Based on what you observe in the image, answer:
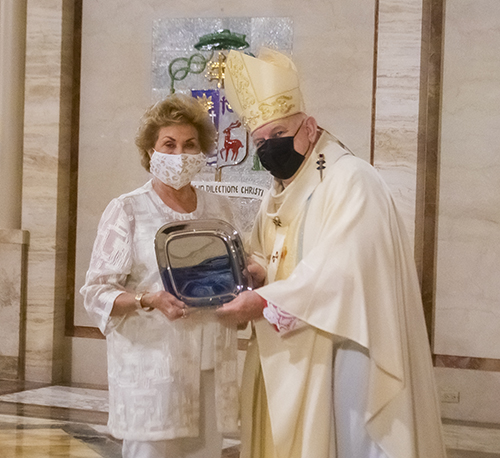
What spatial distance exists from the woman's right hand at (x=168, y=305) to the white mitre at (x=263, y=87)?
0.77m

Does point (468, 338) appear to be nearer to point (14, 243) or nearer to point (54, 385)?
point (54, 385)

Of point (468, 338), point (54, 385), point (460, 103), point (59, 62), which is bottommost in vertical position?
point (54, 385)

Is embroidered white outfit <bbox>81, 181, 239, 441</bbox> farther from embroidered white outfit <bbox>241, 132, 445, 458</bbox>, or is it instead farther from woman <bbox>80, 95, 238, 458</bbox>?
embroidered white outfit <bbox>241, 132, 445, 458</bbox>

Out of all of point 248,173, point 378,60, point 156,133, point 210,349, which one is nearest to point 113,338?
point 210,349

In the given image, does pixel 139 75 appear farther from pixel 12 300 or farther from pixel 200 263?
pixel 200 263

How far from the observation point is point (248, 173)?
420 cm

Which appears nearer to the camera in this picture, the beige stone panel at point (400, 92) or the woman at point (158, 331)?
the woman at point (158, 331)

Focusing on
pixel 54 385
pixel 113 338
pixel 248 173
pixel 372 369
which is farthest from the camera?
pixel 54 385

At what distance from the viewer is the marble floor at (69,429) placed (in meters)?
4.21

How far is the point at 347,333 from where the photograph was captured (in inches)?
94.7

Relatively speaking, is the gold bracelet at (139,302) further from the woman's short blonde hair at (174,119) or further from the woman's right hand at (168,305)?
the woman's short blonde hair at (174,119)

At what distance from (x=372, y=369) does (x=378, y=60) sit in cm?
369

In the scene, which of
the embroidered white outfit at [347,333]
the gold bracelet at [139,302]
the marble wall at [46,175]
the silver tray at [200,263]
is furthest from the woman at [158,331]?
the marble wall at [46,175]

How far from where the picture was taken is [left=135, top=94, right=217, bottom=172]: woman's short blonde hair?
2637mm
